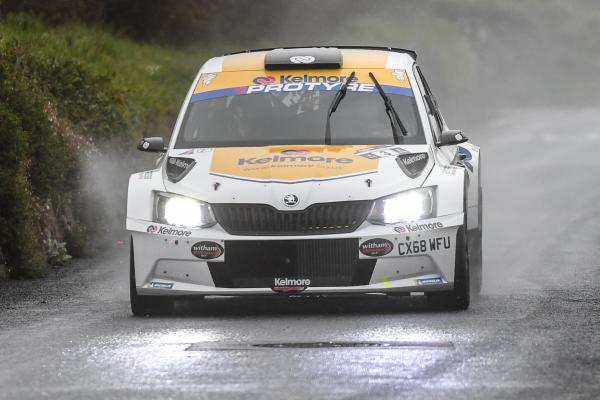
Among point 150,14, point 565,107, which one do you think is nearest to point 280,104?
point 150,14

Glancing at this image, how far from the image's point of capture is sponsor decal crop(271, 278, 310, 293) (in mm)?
10750

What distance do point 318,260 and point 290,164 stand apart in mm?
736

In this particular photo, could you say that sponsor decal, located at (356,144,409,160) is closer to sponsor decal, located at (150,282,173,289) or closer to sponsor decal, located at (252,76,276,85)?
sponsor decal, located at (252,76,276,85)

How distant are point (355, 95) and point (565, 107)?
45.5m

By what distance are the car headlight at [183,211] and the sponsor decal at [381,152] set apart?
1.15 m

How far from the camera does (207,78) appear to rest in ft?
41.9

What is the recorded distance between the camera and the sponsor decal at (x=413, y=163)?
1112 cm

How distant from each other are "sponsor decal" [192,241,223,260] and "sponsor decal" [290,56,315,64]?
229 cm

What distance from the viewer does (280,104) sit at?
12.3 m

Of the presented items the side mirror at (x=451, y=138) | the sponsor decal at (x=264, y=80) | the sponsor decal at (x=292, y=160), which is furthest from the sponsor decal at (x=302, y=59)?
the sponsor decal at (x=292, y=160)

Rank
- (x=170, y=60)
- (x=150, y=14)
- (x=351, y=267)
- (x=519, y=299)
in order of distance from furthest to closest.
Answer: (x=150, y=14) < (x=170, y=60) < (x=519, y=299) < (x=351, y=267)

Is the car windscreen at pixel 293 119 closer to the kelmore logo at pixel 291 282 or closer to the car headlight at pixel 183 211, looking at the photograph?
the car headlight at pixel 183 211

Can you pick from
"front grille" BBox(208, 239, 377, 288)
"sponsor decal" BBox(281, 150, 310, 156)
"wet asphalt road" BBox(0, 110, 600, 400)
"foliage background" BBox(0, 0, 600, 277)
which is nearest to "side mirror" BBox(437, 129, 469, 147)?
"sponsor decal" BBox(281, 150, 310, 156)

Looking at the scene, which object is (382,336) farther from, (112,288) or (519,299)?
(112,288)
